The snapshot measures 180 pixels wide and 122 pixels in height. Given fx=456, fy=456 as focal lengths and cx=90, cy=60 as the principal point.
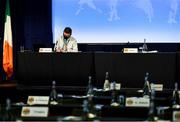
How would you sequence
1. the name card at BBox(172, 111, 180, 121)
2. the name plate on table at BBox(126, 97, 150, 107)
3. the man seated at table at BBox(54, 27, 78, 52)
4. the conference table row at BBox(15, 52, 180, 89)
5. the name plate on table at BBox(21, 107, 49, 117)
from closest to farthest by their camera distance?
the name card at BBox(172, 111, 180, 121)
the name plate on table at BBox(21, 107, 49, 117)
the name plate on table at BBox(126, 97, 150, 107)
the conference table row at BBox(15, 52, 180, 89)
the man seated at table at BBox(54, 27, 78, 52)

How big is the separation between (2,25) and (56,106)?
5.78 m

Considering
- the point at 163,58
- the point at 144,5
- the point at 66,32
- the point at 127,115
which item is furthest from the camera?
the point at 144,5

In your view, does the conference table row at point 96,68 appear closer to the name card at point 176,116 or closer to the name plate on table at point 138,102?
the name plate on table at point 138,102

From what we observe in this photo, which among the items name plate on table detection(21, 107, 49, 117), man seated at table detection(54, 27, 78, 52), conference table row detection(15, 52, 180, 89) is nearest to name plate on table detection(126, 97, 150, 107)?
name plate on table detection(21, 107, 49, 117)

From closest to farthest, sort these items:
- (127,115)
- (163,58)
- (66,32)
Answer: (127,115) < (163,58) < (66,32)

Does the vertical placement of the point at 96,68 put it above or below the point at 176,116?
above

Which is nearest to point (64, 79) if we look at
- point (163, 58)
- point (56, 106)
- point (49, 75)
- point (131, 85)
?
point (49, 75)

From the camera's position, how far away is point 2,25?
991cm

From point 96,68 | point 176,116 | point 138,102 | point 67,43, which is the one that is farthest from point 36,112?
point 67,43

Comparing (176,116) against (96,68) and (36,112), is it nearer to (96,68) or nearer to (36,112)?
(36,112)

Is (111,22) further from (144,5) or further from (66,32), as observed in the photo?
(66,32)

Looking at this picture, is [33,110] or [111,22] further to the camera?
[111,22]

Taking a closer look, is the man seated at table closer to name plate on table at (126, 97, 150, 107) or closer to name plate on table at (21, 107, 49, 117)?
name plate on table at (126, 97, 150, 107)

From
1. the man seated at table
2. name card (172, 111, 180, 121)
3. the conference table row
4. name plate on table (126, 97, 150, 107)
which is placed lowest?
name card (172, 111, 180, 121)
